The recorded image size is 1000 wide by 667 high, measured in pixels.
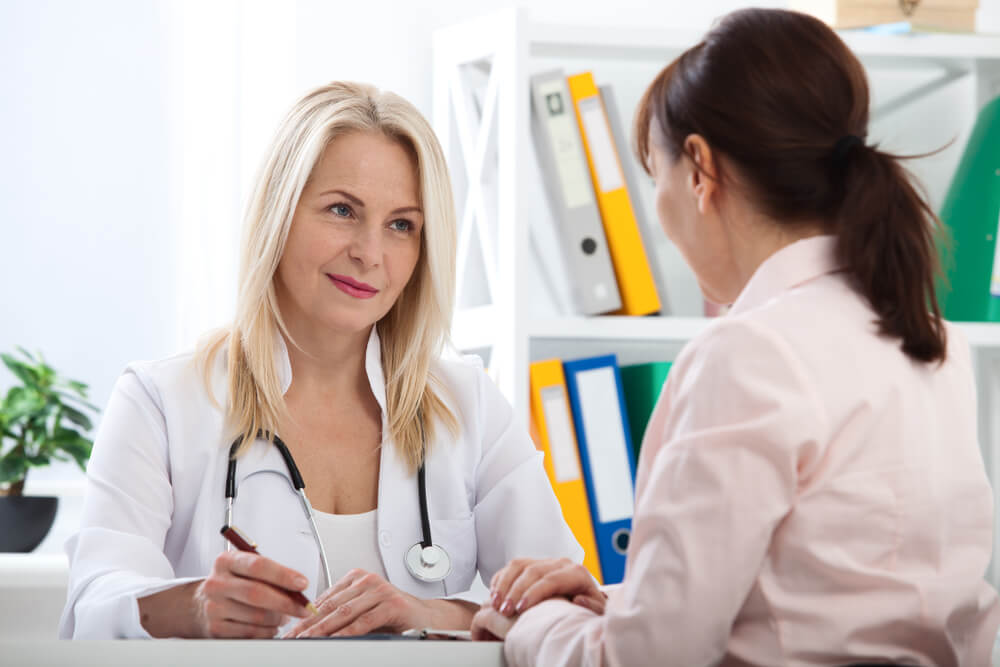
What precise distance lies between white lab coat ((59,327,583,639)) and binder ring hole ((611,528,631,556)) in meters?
0.42

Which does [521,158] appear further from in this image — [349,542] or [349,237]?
[349,542]

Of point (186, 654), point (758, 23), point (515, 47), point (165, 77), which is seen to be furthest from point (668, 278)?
point (186, 654)

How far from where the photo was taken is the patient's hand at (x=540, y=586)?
1.01 metres

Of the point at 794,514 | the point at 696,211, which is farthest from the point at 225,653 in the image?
the point at 696,211

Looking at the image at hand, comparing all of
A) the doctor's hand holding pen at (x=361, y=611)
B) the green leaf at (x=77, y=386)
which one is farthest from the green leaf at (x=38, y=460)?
the doctor's hand holding pen at (x=361, y=611)

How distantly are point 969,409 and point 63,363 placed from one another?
→ 2.10 metres

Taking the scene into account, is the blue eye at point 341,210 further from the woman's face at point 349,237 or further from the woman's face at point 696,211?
the woman's face at point 696,211

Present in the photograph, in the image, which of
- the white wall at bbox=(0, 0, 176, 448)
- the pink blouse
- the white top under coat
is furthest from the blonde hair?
the white wall at bbox=(0, 0, 176, 448)

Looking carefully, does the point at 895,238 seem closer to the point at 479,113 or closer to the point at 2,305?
the point at 479,113

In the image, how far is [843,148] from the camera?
939mm

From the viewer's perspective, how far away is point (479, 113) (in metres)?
2.21

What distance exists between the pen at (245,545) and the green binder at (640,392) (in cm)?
103

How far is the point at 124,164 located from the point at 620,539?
1451 millimetres

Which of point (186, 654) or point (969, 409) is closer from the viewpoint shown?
point (186, 654)
